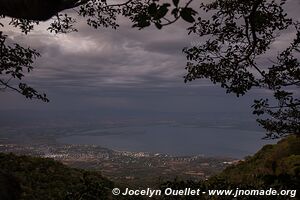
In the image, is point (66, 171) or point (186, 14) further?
point (66, 171)

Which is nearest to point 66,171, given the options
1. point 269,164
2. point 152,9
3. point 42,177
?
point 42,177

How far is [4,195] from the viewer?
24.7 ft

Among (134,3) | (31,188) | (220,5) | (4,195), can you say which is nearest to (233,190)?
(220,5)

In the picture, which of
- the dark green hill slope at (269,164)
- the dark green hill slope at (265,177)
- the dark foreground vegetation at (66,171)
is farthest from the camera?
the dark foreground vegetation at (66,171)

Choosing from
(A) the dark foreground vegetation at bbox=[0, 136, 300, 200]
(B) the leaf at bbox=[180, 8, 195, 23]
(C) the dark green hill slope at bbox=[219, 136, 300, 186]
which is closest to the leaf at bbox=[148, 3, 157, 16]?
(B) the leaf at bbox=[180, 8, 195, 23]

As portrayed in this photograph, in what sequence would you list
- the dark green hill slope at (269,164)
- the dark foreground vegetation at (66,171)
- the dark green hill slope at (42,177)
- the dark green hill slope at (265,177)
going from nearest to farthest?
1. the dark green hill slope at (265,177)
2. the dark green hill slope at (269,164)
3. the dark foreground vegetation at (66,171)
4. the dark green hill slope at (42,177)

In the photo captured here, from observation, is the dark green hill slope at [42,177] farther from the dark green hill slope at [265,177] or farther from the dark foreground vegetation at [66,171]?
the dark green hill slope at [265,177]

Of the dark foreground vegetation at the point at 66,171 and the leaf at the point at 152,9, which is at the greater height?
the leaf at the point at 152,9

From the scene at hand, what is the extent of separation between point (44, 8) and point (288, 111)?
736 cm

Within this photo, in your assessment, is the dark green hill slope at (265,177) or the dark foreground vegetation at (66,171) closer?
the dark green hill slope at (265,177)

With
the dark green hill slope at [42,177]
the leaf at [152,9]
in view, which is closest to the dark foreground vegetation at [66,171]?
the dark green hill slope at [42,177]

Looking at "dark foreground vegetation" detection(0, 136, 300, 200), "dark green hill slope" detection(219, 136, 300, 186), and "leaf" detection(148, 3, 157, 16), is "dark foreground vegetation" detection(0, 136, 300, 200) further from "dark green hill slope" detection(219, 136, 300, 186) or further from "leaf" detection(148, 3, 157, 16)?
"leaf" detection(148, 3, 157, 16)

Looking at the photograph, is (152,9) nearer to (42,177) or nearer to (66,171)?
(42,177)

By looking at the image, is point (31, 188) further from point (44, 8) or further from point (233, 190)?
point (44, 8)
